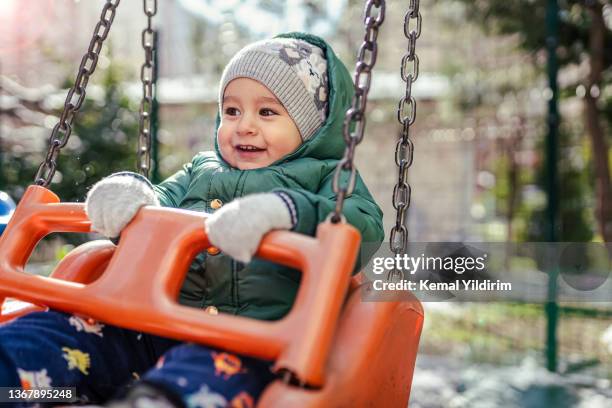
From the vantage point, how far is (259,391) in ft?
3.03

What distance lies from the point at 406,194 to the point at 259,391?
41 centimetres

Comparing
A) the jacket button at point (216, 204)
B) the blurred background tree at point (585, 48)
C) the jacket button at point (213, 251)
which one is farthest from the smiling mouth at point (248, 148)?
the blurred background tree at point (585, 48)

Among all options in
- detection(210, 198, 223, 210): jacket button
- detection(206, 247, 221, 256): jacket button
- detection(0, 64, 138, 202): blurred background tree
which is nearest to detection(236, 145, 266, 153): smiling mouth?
detection(210, 198, 223, 210): jacket button

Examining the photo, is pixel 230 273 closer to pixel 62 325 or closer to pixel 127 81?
pixel 62 325

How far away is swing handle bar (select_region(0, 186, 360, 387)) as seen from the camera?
0.88m

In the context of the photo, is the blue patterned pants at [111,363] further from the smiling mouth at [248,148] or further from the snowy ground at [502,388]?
the snowy ground at [502,388]

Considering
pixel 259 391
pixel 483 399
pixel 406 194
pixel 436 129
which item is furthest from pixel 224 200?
pixel 436 129

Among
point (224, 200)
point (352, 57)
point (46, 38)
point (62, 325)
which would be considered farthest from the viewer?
point (46, 38)

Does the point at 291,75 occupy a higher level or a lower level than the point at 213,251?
higher

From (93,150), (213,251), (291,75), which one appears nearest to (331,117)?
(291,75)

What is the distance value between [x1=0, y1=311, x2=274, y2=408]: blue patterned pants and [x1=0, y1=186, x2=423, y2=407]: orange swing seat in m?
0.03

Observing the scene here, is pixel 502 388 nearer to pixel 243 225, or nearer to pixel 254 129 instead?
pixel 254 129

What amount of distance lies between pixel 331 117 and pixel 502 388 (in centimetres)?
186

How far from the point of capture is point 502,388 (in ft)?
9.38
